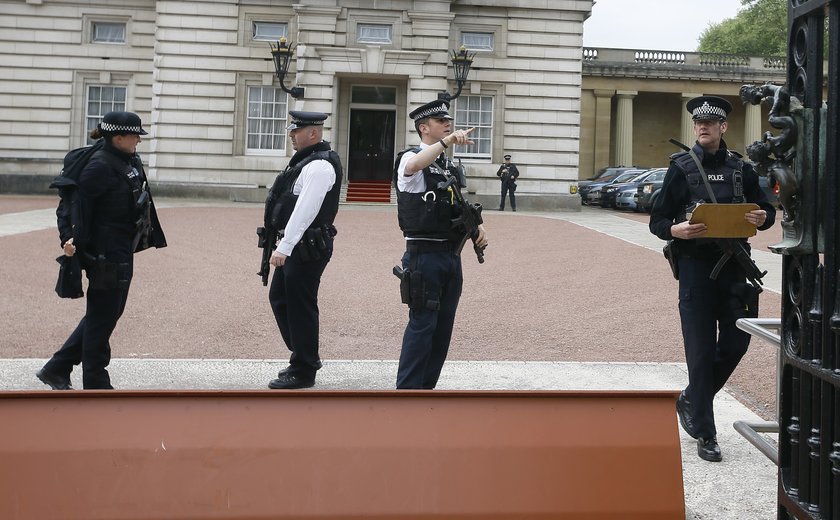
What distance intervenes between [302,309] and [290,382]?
1.74 ft

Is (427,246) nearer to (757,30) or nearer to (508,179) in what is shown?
(508,179)

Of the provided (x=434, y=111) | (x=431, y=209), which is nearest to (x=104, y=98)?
(x=434, y=111)

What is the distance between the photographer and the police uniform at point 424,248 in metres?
6.18

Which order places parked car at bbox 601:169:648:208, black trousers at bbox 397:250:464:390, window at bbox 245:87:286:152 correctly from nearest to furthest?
black trousers at bbox 397:250:464:390, window at bbox 245:87:286:152, parked car at bbox 601:169:648:208

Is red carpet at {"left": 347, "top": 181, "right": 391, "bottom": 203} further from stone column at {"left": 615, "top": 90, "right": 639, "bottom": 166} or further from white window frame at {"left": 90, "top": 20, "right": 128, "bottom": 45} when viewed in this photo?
stone column at {"left": 615, "top": 90, "right": 639, "bottom": 166}

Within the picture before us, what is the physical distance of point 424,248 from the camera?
6277 millimetres

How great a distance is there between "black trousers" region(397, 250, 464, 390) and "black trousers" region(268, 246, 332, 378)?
1.29m

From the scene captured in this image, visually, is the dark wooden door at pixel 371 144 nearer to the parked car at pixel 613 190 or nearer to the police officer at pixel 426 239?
the parked car at pixel 613 190

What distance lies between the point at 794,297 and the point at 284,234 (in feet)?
16.1

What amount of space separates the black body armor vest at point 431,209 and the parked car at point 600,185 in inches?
1260

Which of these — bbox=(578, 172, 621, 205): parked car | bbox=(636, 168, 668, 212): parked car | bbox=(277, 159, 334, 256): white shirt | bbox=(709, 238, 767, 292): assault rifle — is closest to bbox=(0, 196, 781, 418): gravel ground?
bbox=(709, 238, 767, 292): assault rifle

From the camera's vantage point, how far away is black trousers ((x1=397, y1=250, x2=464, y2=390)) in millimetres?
6176

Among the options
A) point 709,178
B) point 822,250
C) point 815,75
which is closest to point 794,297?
point 822,250

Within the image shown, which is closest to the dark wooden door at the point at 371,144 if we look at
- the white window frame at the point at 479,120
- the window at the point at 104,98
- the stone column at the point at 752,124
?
the white window frame at the point at 479,120
